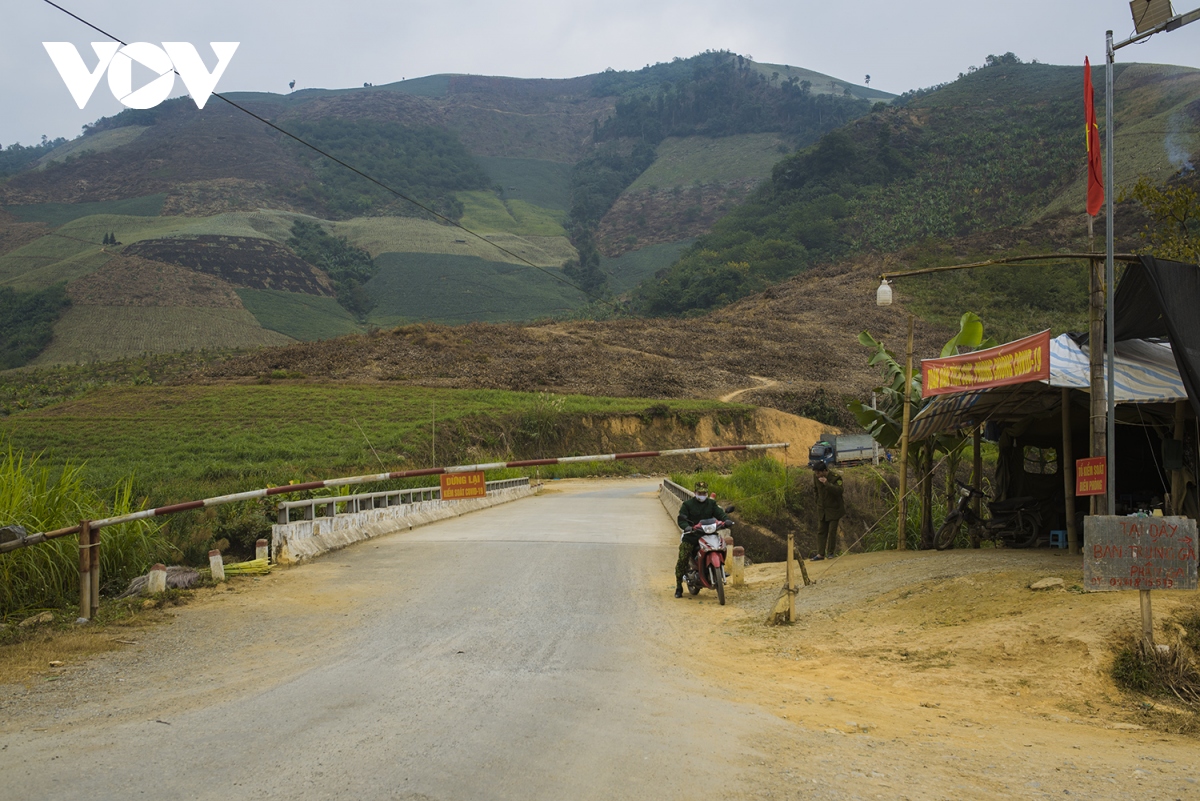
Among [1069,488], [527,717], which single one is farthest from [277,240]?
[527,717]

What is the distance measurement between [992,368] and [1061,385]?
0.86 metres

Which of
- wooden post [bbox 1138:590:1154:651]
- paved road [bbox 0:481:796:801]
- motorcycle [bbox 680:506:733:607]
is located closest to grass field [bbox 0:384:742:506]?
paved road [bbox 0:481:796:801]

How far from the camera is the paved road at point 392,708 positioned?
539 cm

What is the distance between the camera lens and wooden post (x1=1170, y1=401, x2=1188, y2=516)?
11909 mm

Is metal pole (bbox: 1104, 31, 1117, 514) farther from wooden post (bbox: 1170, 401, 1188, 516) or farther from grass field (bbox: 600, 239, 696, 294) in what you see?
grass field (bbox: 600, 239, 696, 294)

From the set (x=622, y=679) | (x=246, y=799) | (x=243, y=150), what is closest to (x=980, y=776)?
(x=622, y=679)

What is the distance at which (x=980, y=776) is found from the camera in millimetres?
5703

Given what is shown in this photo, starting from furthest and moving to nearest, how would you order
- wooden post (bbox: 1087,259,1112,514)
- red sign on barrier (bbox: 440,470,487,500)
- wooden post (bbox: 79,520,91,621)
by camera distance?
red sign on barrier (bbox: 440,470,487,500), wooden post (bbox: 1087,259,1112,514), wooden post (bbox: 79,520,91,621)

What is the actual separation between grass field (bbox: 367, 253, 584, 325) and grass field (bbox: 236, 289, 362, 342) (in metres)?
5.47

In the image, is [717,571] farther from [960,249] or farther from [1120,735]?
[960,249]

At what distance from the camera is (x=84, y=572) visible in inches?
408

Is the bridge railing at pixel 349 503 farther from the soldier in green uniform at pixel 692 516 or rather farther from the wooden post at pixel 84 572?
the soldier in green uniform at pixel 692 516

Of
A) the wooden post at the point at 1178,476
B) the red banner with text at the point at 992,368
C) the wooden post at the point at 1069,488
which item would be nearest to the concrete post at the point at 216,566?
the red banner with text at the point at 992,368

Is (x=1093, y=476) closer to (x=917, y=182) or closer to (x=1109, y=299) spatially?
(x=1109, y=299)
